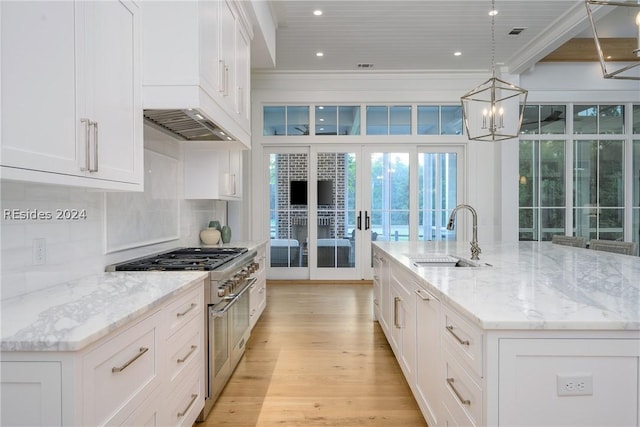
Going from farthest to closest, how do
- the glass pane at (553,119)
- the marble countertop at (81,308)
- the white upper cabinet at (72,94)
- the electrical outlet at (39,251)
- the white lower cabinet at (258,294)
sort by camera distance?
the glass pane at (553,119)
the white lower cabinet at (258,294)
the electrical outlet at (39,251)
the white upper cabinet at (72,94)
the marble countertop at (81,308)

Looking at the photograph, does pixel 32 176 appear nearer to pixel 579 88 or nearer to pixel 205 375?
pixel 205 375

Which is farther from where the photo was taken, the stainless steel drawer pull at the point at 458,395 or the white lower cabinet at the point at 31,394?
the stainless steel drawer pull at the point at 458,395

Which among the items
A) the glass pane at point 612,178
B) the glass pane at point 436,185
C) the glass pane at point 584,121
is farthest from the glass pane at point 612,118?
the glass pane at point 436,185

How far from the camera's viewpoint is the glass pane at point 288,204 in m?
6.18

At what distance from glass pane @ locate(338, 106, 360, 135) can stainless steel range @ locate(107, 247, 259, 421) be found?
3.76 m

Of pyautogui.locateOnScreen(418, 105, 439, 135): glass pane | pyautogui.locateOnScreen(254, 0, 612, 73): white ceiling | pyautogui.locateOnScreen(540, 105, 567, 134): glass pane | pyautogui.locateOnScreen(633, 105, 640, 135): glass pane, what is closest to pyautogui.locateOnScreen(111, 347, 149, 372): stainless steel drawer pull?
pyautogui.locateOnScreen(254, 0, 612, 73): white ceiling

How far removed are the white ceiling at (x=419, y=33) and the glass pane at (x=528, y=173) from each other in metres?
1.26

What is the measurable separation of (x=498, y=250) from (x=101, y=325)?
9.56 ft

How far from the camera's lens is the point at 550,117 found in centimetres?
611

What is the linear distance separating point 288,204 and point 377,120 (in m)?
1.99

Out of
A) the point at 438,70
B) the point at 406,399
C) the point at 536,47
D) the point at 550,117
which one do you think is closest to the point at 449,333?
the point at 406,399

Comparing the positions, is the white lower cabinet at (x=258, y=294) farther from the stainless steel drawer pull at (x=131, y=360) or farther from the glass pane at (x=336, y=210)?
the glass pane at (x=336, y=210)

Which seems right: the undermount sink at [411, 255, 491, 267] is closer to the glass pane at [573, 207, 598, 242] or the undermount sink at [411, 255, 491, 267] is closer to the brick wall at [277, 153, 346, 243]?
the brick wall at [277, 153, 346, 243]

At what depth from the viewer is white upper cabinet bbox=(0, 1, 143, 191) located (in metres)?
1.17
